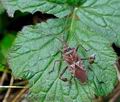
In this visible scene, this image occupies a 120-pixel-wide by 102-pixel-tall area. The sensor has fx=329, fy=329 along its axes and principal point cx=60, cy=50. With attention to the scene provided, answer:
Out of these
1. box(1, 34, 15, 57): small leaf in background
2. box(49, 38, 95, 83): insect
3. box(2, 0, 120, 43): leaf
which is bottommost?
box(1, 34, 15, 57): small leaf in background

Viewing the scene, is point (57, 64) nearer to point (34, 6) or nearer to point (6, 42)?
point (34, 6)

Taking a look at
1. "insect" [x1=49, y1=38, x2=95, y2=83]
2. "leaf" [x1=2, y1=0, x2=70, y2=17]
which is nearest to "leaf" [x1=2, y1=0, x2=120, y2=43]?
"leaf" [x1=2, y1=0, x2=70, y2=17]

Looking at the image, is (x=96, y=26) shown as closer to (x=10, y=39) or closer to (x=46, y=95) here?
(x=46, y=95)

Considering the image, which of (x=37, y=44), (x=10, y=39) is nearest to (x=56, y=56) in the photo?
(x=37, y=44)

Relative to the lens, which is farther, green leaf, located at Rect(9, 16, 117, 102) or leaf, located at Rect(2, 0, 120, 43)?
leaf, located at Rect(2, 0, 120, 43)

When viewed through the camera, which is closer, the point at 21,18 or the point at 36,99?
the point at 36,99

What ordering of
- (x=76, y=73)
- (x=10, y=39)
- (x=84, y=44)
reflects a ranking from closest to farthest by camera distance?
(x=76, y=73) → (x=84, y=44) → (x=10, y=39)

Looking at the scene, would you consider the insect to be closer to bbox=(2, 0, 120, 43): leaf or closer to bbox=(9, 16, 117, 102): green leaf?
bbox=(9, 16, 117, 102): green leaf
